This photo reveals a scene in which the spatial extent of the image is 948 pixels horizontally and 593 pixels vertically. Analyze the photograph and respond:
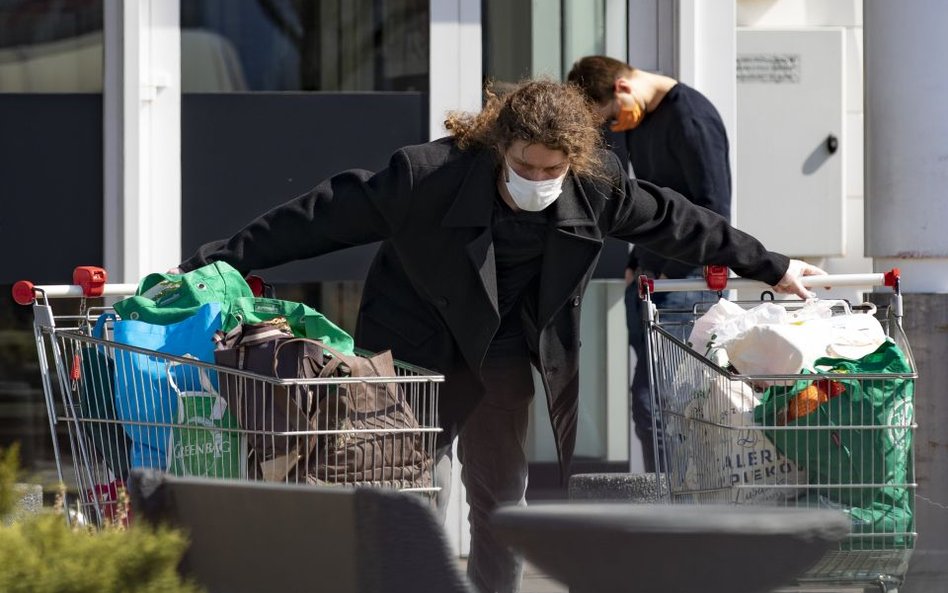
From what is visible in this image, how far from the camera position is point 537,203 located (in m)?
3.65

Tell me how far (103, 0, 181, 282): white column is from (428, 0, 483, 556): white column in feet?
3.48

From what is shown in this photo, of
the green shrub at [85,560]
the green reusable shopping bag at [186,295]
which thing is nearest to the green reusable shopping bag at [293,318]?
the green reusable shopping bag at [186,295]

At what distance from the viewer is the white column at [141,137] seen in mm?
5809

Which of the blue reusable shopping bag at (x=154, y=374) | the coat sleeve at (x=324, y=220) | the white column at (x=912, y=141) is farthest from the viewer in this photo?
the white column at (x=912, y=141)

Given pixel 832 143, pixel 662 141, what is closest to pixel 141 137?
pixel 662 141

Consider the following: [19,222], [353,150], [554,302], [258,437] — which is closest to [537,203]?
[554,302]

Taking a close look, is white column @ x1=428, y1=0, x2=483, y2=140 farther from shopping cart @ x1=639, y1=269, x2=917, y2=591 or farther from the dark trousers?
shopping cart @ x1=639, y1=269, x2=917, y2=591

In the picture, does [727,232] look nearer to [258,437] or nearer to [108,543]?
A: [258,437]

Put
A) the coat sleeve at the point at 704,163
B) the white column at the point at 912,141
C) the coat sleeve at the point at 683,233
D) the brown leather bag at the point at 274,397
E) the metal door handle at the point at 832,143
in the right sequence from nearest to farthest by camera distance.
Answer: the brown leather bag at the point at 274,397
the coat sleeve at the point at 683,233
the coat sleeve at the point at 704,163
the white column at the point at 912,141
the metal door handle at the point at 832,143

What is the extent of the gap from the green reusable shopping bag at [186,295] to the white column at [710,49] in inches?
125

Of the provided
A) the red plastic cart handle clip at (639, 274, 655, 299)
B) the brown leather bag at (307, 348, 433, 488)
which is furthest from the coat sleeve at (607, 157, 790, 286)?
the brown leather bag at (307, 348, 433, 488)

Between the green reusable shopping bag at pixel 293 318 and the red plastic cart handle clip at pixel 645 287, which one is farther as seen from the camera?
the red plastic cart handle clip at pixel 645 287

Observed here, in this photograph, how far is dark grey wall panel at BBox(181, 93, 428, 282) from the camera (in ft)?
19.4

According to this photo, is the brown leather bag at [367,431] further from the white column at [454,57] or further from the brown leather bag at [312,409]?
the white column at [454,57]
